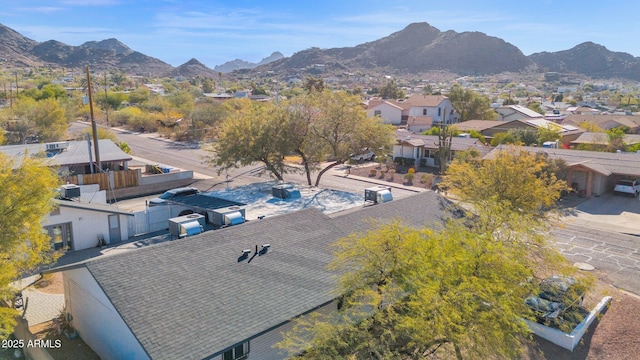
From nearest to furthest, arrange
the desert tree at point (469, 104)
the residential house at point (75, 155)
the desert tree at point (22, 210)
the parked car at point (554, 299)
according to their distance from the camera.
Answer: the desert tree at point (22, 210) < the parked car at point (554, 299) < the residential house at point (75, 155) < the desert tree at point (469, 104)

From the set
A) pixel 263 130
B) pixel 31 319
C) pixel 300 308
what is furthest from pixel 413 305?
pixel 263 130

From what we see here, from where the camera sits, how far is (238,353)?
1224 cm

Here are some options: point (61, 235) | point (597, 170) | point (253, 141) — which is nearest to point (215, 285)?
point (61, 235)

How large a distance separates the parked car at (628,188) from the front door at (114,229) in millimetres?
38596

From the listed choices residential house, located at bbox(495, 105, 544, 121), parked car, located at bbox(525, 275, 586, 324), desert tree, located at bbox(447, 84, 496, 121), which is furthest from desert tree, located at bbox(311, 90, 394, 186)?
desert tree, located at bbox(447, 84, 496, 121)

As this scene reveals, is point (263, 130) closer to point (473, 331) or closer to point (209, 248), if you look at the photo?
point (209, 248)

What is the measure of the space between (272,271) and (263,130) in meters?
19.7

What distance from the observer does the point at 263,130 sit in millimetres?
32812

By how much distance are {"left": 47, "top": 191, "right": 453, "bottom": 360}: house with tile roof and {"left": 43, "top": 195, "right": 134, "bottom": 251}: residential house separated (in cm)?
760

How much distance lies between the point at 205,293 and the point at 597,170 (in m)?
35.1

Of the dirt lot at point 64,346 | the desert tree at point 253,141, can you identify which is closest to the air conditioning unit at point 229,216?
the dirt lot at point 64,346

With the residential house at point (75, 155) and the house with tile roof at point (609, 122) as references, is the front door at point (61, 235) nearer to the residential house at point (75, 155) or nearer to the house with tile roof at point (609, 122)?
the residential house at point (75, 155)

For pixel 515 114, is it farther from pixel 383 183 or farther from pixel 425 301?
pixel 425 301

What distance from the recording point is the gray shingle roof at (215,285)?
11289mm
